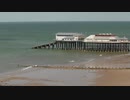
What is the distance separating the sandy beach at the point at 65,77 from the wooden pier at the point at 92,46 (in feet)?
65.8

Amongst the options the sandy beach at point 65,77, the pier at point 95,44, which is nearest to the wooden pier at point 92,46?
the pier at point 95,44

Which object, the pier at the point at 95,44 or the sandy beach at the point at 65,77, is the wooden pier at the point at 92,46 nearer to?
the pier at the point at 95,44

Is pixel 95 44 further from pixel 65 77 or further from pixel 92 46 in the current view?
pixel 65 77

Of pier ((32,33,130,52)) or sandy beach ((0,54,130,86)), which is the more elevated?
pier ((32,33,130,52))

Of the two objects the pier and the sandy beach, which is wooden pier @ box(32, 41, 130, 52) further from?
the sandy beach

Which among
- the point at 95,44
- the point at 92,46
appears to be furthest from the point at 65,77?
the point at 95,44

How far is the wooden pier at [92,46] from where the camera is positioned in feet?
173

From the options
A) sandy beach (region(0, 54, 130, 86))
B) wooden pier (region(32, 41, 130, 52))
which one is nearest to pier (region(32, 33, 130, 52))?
wooden pier (region(32, 41, 130, 52))

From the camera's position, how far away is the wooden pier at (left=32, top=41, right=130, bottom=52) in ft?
173

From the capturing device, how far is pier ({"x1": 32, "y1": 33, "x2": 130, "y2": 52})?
52.7 meters

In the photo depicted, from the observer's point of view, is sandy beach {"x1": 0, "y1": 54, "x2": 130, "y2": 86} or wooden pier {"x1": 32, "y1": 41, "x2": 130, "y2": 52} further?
wooden pier {"x1": 32, "y1": 41, "x2": 130, "y2": 52}
